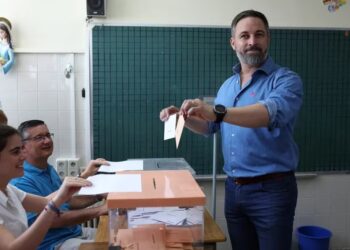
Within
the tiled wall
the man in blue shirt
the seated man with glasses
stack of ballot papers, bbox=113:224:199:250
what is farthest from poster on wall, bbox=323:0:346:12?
stack of ballot papers, bbox=113:224:199:250

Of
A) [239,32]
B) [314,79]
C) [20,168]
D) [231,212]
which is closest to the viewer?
[20,168]

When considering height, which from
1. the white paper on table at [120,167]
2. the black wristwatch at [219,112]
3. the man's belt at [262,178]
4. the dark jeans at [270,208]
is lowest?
the dark jeans at [270,208]

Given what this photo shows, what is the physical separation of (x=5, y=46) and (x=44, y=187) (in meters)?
1.37

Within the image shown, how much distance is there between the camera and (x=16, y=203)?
5.03 ft

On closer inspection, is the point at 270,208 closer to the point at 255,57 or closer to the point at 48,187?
the point at 255,57

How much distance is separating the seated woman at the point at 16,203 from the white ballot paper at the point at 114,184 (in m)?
0.04

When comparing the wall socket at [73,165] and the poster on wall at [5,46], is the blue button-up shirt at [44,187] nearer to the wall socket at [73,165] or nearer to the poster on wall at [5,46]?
the wall socket at [73,165]

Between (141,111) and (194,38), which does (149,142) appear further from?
(194,38)

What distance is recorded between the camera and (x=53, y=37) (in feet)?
9.53

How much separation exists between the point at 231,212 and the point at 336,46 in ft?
6.82

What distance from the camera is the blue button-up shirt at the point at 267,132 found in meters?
1.46

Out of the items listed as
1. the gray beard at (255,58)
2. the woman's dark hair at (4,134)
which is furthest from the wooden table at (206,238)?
the gray beard at (255,58)

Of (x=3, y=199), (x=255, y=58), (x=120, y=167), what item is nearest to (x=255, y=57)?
(x=255, y=58)

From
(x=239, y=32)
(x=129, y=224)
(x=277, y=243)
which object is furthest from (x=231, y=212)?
(x=239, y=32)
